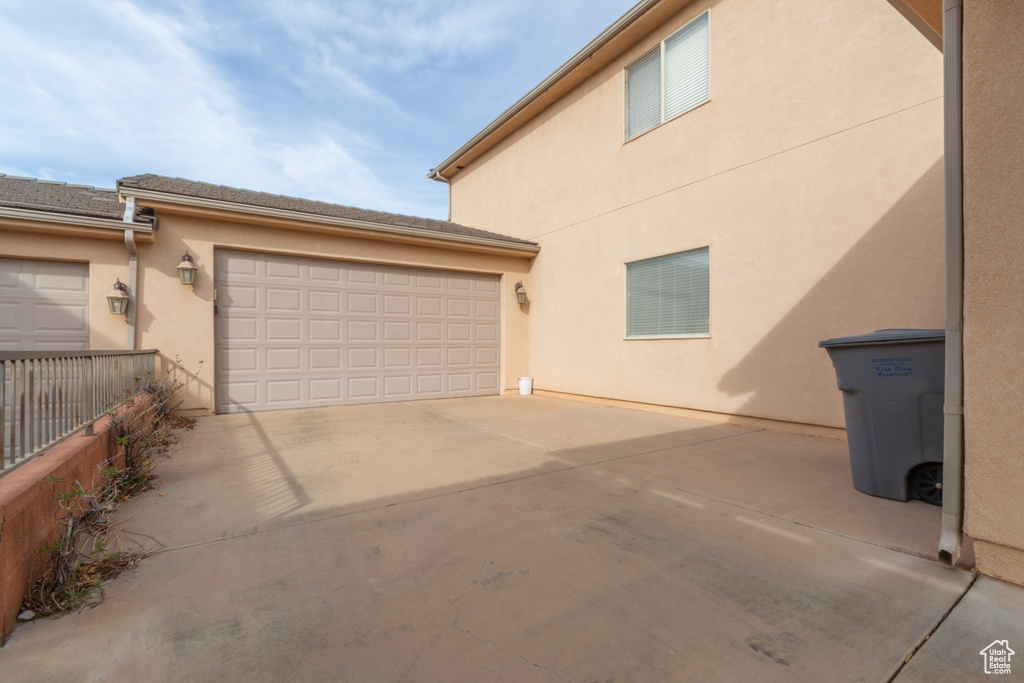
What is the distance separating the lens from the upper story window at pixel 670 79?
20.5 ft

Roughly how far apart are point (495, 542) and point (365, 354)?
233 inches

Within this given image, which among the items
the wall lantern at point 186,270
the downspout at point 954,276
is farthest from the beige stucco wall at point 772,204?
the wall lantern at point 186,270

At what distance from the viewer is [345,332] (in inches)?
298

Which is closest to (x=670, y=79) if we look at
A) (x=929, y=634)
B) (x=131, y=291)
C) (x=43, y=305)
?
(x=929, y=634)

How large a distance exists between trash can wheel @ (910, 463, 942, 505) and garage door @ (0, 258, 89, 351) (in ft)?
29.0

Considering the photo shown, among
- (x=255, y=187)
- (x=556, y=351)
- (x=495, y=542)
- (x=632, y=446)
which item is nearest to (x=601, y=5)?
(x=556, y=351)

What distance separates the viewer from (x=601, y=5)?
8.92 m

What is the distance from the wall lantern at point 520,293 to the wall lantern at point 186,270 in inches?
215

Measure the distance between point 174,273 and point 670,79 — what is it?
25.5ft

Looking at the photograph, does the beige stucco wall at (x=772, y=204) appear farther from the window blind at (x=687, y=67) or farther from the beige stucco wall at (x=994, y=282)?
the beige stucco wall at (x=994, y=282)

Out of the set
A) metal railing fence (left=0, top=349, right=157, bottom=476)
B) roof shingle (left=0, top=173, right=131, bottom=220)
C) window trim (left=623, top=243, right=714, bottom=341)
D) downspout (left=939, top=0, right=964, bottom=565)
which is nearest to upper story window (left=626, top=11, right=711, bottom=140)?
window trim (left=623, top=243, right=714, bottom=341)

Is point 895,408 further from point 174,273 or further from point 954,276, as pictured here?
point 174,273

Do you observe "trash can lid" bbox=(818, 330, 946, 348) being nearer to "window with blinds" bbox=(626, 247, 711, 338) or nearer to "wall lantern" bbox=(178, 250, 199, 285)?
"window with blinds" bbox=(626, 247, 711, 338)

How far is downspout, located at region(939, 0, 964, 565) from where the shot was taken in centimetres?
211
